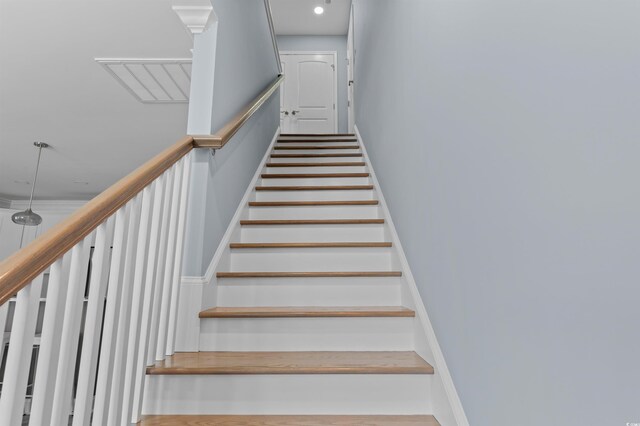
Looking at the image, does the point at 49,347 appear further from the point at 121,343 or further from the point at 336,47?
the point at 336,47

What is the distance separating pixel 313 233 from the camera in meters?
2.45

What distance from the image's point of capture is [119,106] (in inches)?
144

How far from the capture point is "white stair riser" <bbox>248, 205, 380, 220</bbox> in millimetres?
2701

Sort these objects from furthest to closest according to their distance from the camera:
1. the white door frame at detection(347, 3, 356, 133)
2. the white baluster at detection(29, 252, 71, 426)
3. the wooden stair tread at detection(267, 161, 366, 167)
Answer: the white door frame at detection(347, 3, 356, 133), the wooden stair tread at detection(267, 161, 366, 167), the white baluster at detection(29, 252, 71, 426)

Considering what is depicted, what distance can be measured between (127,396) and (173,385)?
0.76ft

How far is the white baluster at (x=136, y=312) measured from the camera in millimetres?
1188

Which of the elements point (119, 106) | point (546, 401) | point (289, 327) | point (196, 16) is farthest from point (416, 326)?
point (119, 106)

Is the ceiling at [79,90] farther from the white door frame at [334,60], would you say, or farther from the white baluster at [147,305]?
the white door frame at [334,60]

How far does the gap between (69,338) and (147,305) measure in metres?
0.38

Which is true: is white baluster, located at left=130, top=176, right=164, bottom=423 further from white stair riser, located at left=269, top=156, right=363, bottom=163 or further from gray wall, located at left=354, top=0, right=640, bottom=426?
white stair riser, located at left=269, top=156, right=363, bottom=163

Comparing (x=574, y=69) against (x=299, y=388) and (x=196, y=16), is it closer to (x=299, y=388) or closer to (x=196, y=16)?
(x=299, y=388)

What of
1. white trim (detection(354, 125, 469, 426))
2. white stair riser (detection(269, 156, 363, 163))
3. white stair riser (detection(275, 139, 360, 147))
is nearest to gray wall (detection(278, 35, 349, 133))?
white stair riser (detection(275, 139, 360, 147))

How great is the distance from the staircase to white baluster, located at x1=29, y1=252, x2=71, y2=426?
1.78 ft

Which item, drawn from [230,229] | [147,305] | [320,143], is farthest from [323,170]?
[147,305]
